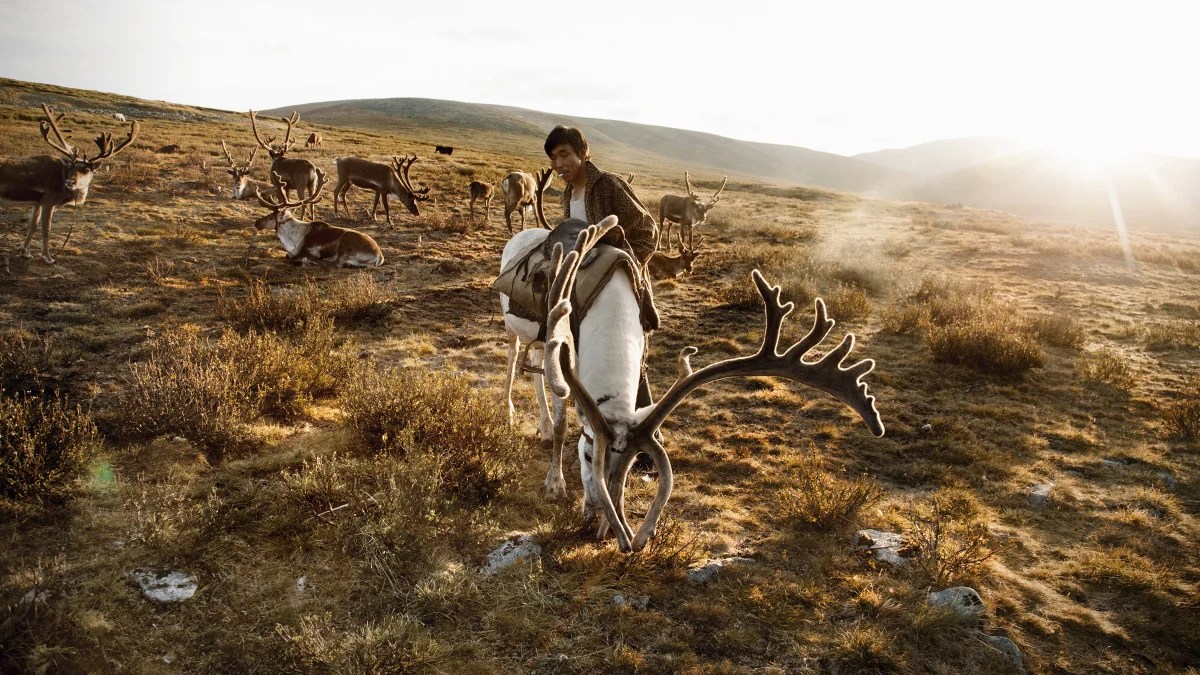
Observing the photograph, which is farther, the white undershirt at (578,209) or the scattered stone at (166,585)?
the white undershirt at (578,209)

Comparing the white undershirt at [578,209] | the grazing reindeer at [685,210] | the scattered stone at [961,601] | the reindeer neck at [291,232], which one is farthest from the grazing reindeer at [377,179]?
the scattered stone at [961,601]

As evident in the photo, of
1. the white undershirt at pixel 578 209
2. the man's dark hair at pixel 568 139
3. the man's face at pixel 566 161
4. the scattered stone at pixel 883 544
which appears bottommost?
the scattered stone at pixel 883 544

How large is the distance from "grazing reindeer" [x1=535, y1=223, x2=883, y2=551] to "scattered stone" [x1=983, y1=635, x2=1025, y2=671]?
1495mm

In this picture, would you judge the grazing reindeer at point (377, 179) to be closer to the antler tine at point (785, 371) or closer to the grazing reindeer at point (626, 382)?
the grazing reindeer at point (626, 382)

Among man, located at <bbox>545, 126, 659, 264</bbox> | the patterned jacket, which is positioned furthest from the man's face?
the patterned jacket

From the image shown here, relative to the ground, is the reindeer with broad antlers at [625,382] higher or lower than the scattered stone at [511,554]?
higher

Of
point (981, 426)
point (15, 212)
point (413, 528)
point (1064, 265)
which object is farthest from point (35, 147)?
point (1064, 265)

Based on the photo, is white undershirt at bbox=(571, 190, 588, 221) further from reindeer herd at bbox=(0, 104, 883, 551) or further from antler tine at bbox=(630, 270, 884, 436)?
antler tine at bbox=(630, 270, 884, 436)

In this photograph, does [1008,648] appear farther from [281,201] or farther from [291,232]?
[281,201]

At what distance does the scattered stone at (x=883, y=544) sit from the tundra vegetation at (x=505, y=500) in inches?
3.5

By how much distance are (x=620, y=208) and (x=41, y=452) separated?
4398 millimetres

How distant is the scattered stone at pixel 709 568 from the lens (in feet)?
11.8

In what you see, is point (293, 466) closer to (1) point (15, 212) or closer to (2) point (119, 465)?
(2) point (119, 465)

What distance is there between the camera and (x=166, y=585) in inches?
118
